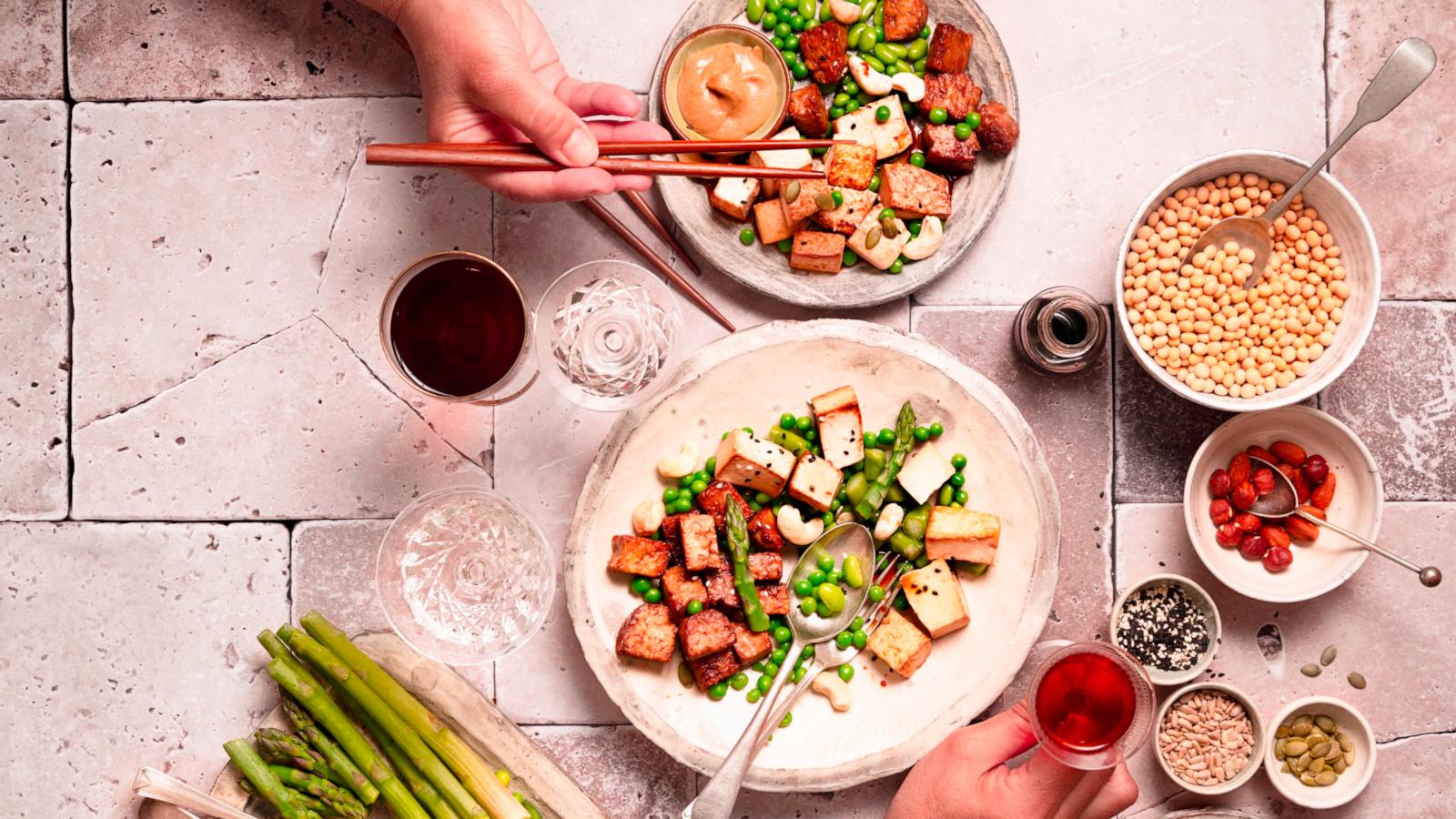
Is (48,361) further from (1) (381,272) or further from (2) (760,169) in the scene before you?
(2) (760,169)

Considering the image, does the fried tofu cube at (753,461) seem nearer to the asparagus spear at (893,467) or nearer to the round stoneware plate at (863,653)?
the round stoneware plate at (863,653)

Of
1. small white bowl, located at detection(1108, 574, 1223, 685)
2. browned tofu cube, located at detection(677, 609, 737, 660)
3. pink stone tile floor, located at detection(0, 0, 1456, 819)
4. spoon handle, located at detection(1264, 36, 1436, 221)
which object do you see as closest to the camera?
spoon handle, located at detection(1264, 36, 1436, 221)

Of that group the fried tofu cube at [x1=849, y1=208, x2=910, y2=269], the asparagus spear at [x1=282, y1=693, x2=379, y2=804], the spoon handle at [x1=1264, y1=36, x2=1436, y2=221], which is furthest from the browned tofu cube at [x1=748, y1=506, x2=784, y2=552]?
the spoon handle at [x1=1264, y1=36, x2=1436, y2=221]

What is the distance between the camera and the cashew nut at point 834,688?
2.57m

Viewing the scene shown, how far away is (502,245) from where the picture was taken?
279 centimetres

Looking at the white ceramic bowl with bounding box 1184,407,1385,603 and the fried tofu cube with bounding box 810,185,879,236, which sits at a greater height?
the fried tofu cube with bounding box 810,185,879,236

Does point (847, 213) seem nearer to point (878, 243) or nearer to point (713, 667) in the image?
point (878, 243)

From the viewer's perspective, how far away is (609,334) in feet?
8.39

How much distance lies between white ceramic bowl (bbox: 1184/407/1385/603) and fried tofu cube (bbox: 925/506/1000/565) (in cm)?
52

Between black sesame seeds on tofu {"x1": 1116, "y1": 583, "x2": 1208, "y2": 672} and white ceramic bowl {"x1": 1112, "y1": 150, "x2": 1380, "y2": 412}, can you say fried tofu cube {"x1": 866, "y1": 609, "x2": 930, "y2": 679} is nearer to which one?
black sesame seeds on tofu {"x1": 1116, "y1": 583, "x2": 1208, "y2": 672}

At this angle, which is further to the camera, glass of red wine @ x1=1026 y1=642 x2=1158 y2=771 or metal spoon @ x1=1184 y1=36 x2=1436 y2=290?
metal spoon @ x1=1184 y1=36 x2=1436 y2=290

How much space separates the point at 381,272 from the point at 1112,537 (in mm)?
2208

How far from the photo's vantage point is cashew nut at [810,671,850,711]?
2570mm

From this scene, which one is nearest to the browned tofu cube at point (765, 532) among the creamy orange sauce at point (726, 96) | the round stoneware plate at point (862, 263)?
the round stoneware plate at point (862, 263)
